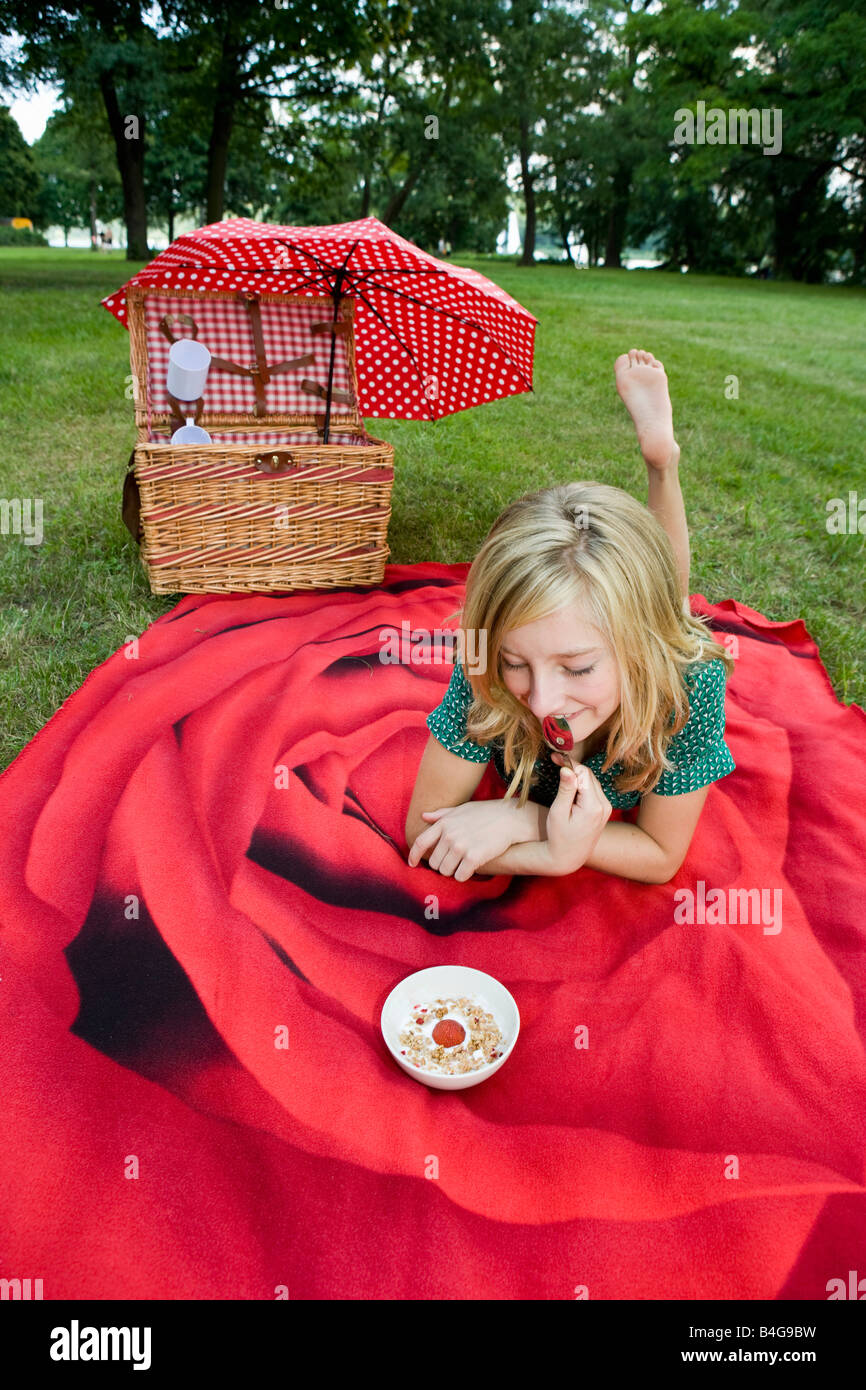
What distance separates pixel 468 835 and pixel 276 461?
6.54 feet

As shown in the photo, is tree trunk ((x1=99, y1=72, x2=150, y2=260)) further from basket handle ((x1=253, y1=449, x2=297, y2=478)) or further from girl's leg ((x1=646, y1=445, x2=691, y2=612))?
girl's leg ((x1=646, y1=445, x2=691, y2=612))

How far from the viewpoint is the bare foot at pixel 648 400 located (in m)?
2.50

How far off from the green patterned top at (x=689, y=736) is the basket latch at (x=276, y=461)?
1.77m

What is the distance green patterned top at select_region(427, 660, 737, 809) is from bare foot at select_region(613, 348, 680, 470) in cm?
98

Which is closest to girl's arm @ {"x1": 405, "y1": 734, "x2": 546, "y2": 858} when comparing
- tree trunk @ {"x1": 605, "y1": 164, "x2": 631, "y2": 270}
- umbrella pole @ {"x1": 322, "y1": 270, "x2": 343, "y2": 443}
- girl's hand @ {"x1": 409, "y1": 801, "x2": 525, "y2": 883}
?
girl's hand @ {"x1": 409, "y1": 801, "x2": 525, "y2": 883}

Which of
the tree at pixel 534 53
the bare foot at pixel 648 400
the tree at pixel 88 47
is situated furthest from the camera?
the tree at pixel 534 53

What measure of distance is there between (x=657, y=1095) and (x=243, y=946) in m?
0.90

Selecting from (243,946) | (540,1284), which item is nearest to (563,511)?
(243,946)

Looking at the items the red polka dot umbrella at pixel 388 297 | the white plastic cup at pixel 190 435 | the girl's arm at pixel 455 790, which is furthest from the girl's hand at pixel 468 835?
the white plastic cup at pixel 190 435

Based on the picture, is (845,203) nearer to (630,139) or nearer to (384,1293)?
(630,139)

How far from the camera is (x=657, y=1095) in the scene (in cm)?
160

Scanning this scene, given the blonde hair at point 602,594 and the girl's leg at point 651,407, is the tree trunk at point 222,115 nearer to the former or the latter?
the girl's leg at point 651,407

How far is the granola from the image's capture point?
1.58 metres


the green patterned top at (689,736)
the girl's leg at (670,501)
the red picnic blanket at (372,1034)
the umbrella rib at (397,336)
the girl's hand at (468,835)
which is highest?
the umbrella rib at (397,336)
